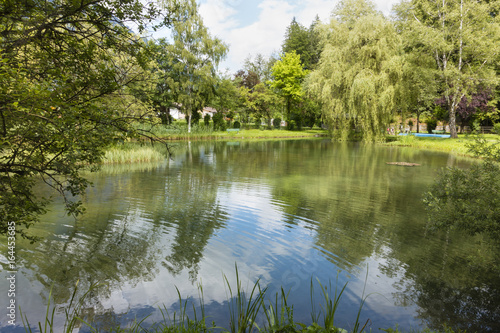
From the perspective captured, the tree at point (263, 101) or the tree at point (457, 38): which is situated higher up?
the tree at point (457, 38)

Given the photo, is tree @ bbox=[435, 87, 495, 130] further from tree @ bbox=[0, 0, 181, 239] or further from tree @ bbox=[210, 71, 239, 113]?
tree @ bbox=[0, 0, 181, 239]

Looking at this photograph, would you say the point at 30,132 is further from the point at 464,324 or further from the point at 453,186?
the point at 453,186

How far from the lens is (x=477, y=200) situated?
470 cm

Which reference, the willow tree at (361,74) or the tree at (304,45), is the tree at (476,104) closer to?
the willow tree at (361,74)

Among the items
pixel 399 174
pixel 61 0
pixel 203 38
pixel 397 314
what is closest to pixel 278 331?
pixel 397 314

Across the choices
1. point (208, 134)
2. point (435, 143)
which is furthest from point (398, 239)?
point (208, 134)

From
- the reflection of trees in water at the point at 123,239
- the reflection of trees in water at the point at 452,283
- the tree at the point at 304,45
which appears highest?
the tree at the point at 304,45

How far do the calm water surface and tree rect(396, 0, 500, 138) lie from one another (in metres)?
21.4

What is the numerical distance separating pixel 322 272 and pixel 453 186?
8.54 feet

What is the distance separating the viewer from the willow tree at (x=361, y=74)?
26.5 m

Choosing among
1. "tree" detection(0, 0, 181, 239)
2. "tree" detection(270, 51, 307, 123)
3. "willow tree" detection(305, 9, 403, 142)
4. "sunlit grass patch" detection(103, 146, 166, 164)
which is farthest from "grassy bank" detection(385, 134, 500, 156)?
"tree" detection(0, 0, 181, 239)

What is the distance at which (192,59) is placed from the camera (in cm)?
3450

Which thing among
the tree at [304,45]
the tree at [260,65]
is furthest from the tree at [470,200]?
the tree at [260,65]

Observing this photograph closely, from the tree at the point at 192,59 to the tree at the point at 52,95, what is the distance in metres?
30.8
